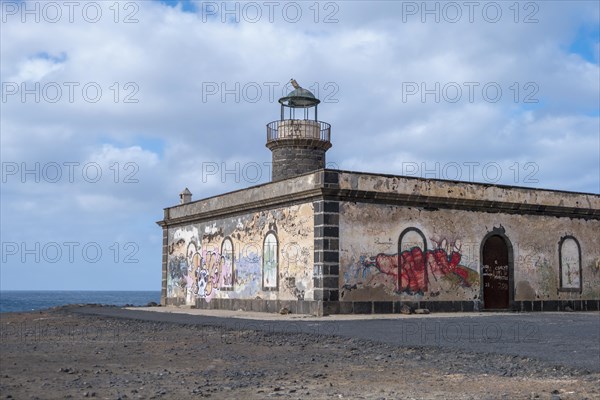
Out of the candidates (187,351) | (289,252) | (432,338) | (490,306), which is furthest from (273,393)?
(490,306)

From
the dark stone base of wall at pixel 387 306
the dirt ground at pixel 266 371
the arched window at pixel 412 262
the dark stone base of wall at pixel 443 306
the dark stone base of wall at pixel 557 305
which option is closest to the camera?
the dirt ground at pixel 266 371

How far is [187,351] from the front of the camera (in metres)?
9.70

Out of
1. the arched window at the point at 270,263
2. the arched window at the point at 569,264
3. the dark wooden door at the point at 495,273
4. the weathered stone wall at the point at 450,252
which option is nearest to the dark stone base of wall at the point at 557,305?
the weathered stone wall at the point at 450,252

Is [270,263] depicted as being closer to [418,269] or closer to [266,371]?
[418,269]

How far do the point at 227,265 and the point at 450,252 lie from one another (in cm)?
731

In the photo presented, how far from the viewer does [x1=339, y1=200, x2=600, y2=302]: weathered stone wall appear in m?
18.7

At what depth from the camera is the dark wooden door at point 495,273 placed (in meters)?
21.2

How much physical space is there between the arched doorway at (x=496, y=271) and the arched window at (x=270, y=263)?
6231mm

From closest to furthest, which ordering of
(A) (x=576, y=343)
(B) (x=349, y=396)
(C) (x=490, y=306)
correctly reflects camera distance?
(B) (x=349, y=396) < (A) (x=576, y=343) < (C) (x=490, y=306)

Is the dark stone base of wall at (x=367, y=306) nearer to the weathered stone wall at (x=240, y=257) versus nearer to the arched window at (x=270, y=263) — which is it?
the weathered stone wall at (x=240, y=257)

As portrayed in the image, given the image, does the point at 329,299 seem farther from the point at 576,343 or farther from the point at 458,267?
the point at 576,343

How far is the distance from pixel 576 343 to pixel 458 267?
991cm

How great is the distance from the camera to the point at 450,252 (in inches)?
797

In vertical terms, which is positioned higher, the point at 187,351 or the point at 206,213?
the point at 206,213
